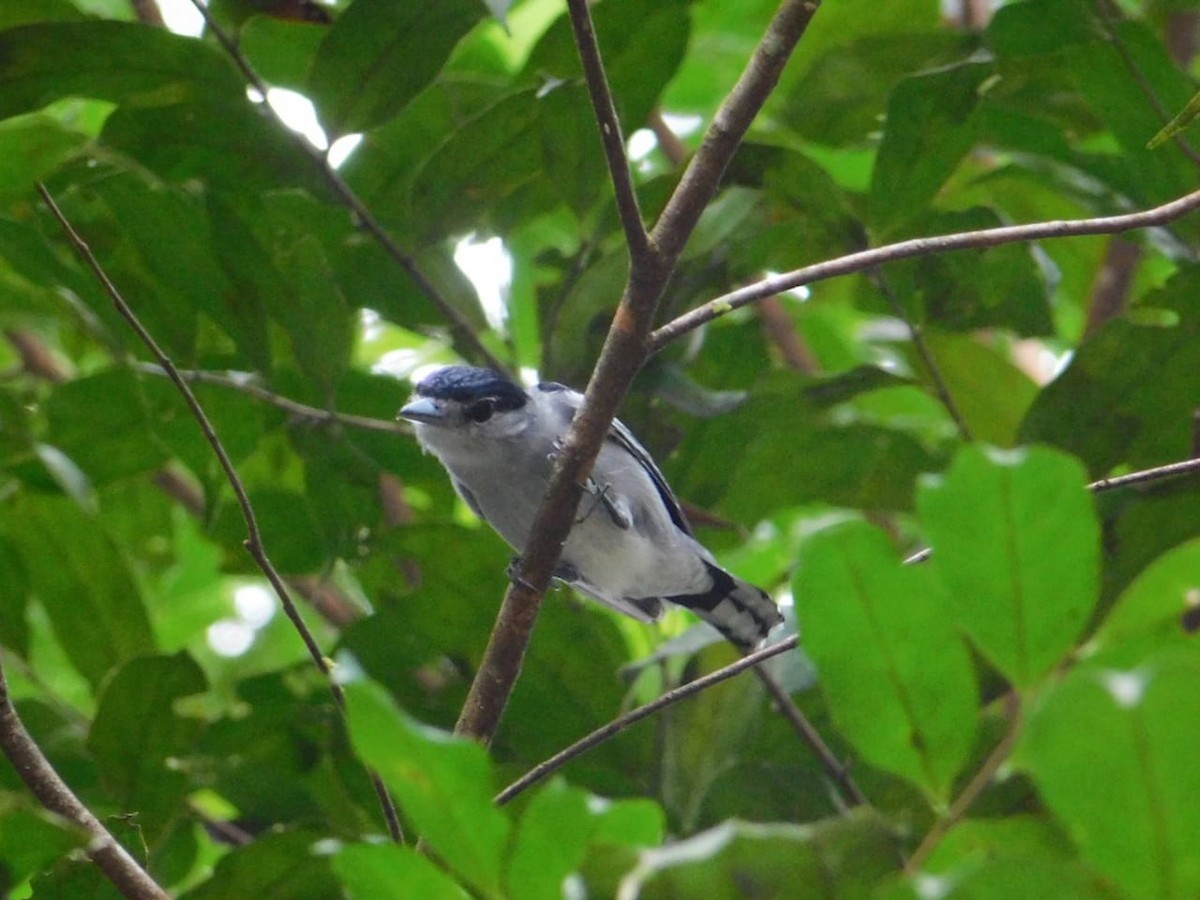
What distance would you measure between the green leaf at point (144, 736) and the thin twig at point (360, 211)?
0.93 m

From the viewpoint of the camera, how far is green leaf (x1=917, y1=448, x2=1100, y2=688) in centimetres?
116

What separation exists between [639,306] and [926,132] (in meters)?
1.32

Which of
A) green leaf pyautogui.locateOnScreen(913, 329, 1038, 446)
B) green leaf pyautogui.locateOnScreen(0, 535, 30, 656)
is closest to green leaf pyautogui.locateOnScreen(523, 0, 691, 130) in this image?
green leaf pyautogui.locateOnScreen(913, 329, 1038, 446)

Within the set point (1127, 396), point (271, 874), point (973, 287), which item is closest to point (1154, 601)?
point (271, 874)

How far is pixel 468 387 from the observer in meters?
3.58

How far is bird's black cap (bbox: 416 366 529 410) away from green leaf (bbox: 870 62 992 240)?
3.39 feet

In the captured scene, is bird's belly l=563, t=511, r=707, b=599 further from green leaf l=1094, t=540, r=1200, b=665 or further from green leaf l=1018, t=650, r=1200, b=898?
green leaf l=1018, t=650, r=1200, b=898

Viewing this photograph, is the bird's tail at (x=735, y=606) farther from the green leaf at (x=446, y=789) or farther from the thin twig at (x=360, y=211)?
the green leaf at (x=446, y=789)

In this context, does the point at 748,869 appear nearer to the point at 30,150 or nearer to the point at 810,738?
the point at 810,738

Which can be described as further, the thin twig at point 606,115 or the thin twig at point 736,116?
the thin twig at point 736,116

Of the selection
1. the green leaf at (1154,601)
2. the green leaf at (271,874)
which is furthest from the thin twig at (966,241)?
the green leaf at (271,874)

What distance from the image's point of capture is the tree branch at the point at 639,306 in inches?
76.0

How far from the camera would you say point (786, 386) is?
3268 mm

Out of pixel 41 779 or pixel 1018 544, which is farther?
pixel 41 779
